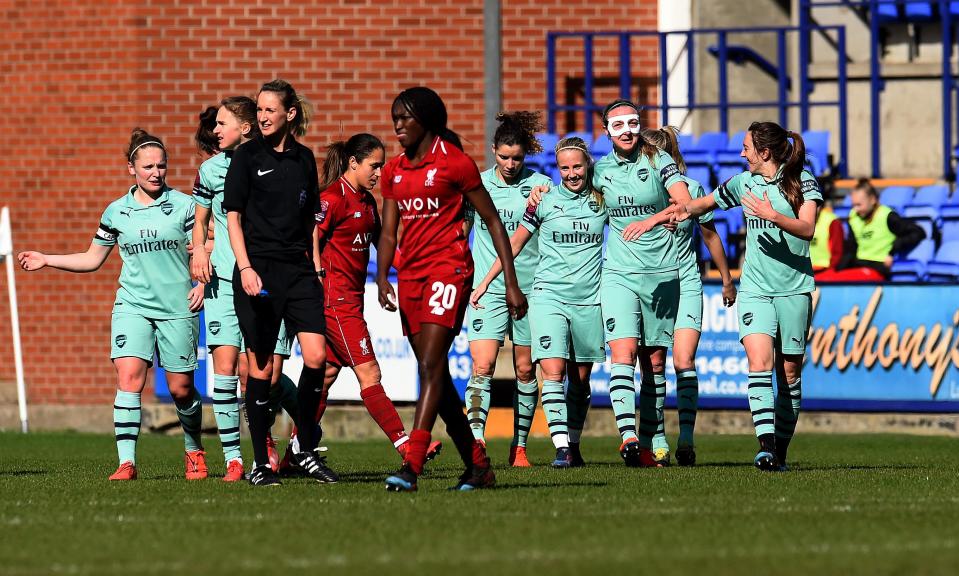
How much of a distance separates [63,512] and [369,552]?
221 centimetres

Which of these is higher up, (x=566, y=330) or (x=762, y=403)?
(x=566, y=330)

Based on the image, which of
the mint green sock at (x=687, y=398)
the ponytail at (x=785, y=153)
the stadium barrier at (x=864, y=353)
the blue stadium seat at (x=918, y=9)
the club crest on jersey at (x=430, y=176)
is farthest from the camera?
the blue stadium seat at (x=918, y=9)

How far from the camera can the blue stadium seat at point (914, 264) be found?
17.2 metres

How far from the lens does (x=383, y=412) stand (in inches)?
370

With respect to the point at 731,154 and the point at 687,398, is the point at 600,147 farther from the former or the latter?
the point at 687,398

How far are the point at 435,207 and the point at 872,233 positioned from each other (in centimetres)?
948

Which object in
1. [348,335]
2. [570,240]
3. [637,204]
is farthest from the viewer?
[570,240]

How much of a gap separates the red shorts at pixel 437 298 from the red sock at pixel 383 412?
922 mm

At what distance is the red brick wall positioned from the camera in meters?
19.8

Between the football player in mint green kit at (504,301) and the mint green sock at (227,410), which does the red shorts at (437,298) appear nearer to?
the mint green sock at (227,410)

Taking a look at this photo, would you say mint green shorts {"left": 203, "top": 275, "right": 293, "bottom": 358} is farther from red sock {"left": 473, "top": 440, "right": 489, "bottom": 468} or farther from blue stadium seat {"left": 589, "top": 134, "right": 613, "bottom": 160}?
blue stadium seat {"left": 589, "top": 134, "right": 613, "bottom": 160}

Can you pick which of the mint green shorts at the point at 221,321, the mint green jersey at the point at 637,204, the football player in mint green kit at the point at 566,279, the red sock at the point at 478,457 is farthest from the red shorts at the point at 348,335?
the mint green jersey at the point at 637,204

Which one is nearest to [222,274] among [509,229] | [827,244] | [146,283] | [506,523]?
[146,283]

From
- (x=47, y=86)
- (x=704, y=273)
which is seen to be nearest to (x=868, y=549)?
(x=704, y=273)
